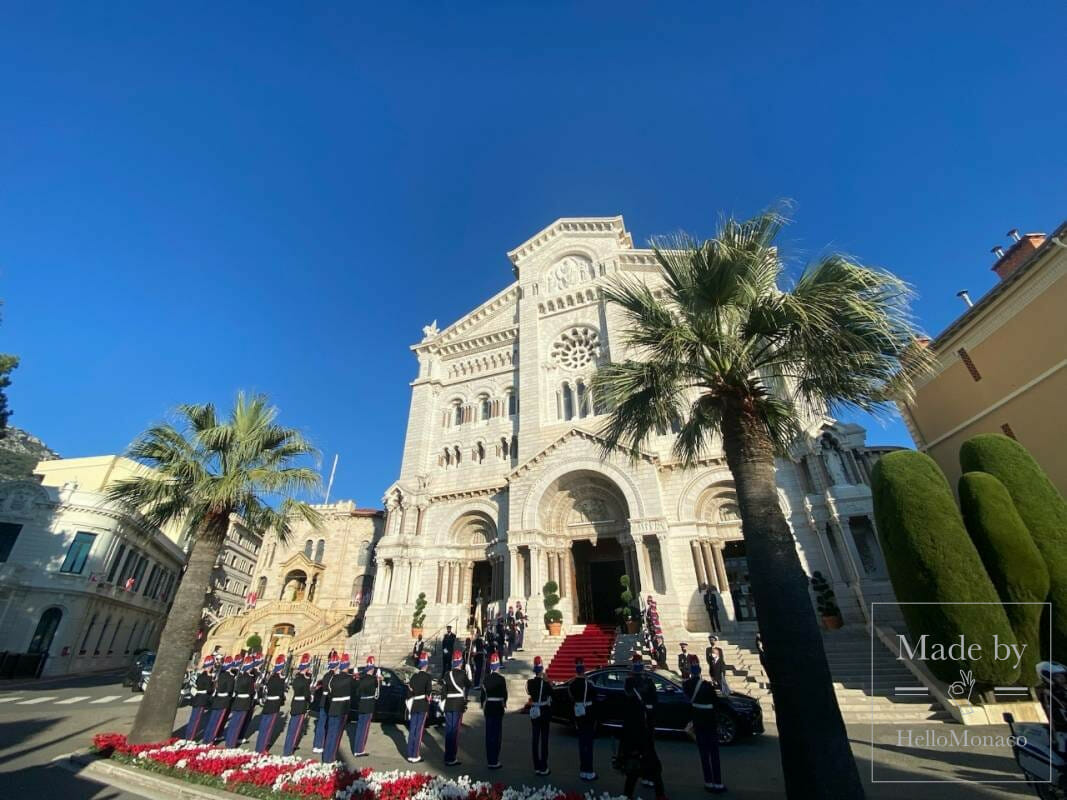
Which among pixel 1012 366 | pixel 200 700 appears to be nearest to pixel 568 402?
pixel 1012 366

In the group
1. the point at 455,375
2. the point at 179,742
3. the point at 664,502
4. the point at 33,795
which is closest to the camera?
the point at 33,795

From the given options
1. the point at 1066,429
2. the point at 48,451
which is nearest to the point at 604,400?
the point at 1066,429

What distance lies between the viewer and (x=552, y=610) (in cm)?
1875

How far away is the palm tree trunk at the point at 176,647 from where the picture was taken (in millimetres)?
9078

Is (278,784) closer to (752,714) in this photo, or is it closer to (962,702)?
(752,714)

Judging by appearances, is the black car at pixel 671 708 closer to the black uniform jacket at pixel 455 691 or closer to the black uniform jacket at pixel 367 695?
the black uniform jacket at pixel 455 691

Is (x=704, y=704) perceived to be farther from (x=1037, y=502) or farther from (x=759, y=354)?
(x=1037, y=502)

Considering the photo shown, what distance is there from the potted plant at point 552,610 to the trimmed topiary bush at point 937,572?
11.3 meters

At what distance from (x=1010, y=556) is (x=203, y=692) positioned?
18.1 meters

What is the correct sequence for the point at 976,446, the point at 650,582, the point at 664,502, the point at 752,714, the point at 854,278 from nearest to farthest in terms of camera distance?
the point at 854,278 → the point at 752,714 → the point at 976,446 → the point at 650,582 → the point at 664,502

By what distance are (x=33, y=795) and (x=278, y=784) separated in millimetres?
3351

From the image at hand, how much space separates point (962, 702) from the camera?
10.1 metres

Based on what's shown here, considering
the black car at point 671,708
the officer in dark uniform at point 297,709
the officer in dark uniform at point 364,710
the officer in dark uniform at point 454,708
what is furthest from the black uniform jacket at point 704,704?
the officer in dark uniform at point 297,709

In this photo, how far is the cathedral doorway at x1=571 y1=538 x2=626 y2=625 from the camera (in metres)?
22.4
